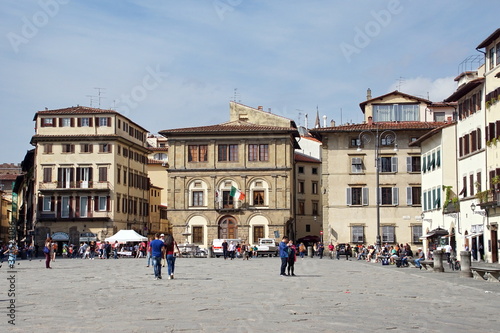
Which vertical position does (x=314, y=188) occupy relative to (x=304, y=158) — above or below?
below

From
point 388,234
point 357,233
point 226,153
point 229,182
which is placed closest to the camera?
point 388,234

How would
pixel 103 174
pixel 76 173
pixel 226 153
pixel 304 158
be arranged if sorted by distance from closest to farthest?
pixel 226 153 → pixel 103 174 → pixel 76 173 → pixel 304 158

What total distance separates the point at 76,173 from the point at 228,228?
16.6 metres

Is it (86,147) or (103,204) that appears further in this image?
(86,147)

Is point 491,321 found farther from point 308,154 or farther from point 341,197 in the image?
point 308,154

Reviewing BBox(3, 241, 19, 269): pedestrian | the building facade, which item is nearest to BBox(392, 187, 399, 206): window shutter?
the building facade

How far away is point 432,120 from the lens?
71.4m

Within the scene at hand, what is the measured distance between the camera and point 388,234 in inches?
2621

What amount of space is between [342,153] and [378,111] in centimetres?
613

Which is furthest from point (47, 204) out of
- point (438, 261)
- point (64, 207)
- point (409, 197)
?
point (438, 261)

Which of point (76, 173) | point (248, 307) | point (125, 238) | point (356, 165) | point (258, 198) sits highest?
point (76, 173)

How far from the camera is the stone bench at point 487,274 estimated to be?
87.5 ft

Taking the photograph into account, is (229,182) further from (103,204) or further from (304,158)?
(304,158)

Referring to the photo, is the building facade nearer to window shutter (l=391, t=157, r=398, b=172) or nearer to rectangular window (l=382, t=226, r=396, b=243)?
rectangular window (l=382, t=226, r=396, b=243)
